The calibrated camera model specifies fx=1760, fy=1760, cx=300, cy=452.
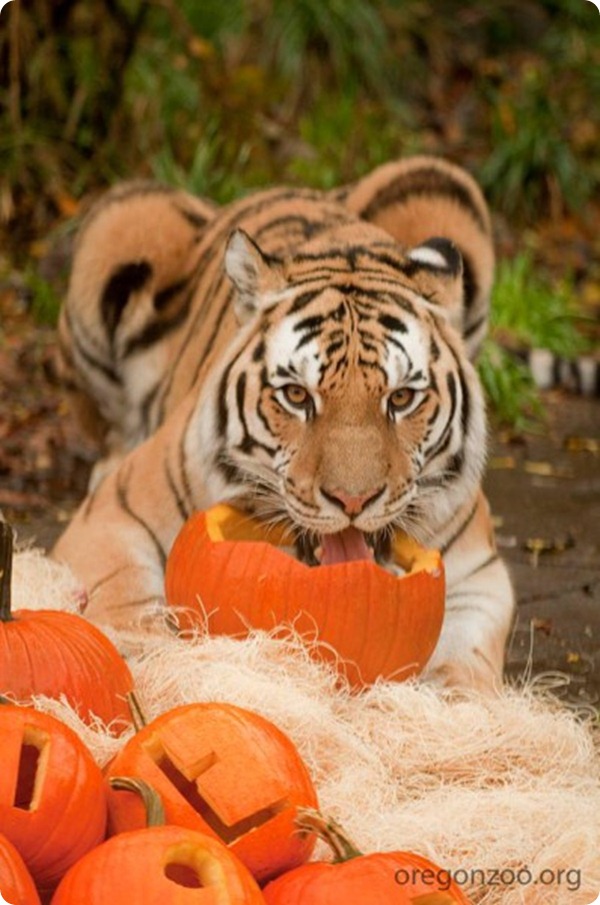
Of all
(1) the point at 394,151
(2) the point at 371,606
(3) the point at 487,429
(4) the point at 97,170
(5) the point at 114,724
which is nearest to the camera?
(5) the point at 114,724

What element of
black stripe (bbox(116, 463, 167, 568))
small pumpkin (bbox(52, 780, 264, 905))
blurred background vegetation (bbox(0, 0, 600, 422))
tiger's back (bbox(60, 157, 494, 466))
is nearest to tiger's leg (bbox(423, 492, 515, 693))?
black stripe (bbox(116, 463, 167, 568))

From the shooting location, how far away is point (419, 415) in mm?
4250

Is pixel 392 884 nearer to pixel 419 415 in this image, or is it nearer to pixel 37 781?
pixel 37 781

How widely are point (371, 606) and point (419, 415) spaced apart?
52cm

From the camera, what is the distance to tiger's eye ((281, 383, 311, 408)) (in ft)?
13.8

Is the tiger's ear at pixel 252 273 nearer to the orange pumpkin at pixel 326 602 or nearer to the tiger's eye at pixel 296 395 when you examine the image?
the tiger's eye at pixel 296 395

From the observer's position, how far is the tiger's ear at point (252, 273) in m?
4.44

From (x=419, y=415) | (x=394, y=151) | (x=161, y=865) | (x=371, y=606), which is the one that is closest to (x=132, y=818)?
(x=161, y=865)

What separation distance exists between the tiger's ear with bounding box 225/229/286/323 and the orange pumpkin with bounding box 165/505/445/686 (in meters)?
0.68

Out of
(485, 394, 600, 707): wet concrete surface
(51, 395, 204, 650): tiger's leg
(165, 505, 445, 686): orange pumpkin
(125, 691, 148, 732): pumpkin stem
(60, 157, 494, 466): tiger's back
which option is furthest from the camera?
(60, 157, 494, 466): tiger's back

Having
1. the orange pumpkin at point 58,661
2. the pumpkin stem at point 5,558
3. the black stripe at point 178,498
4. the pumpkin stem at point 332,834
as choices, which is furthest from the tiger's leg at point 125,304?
the pumpkin stem at point 332,834

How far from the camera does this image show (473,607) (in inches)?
180

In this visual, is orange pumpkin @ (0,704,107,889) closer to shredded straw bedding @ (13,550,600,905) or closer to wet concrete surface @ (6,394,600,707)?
shredded straw bedding @ (13,550,600,905)

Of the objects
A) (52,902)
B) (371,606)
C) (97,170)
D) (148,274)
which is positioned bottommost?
(52,902)
